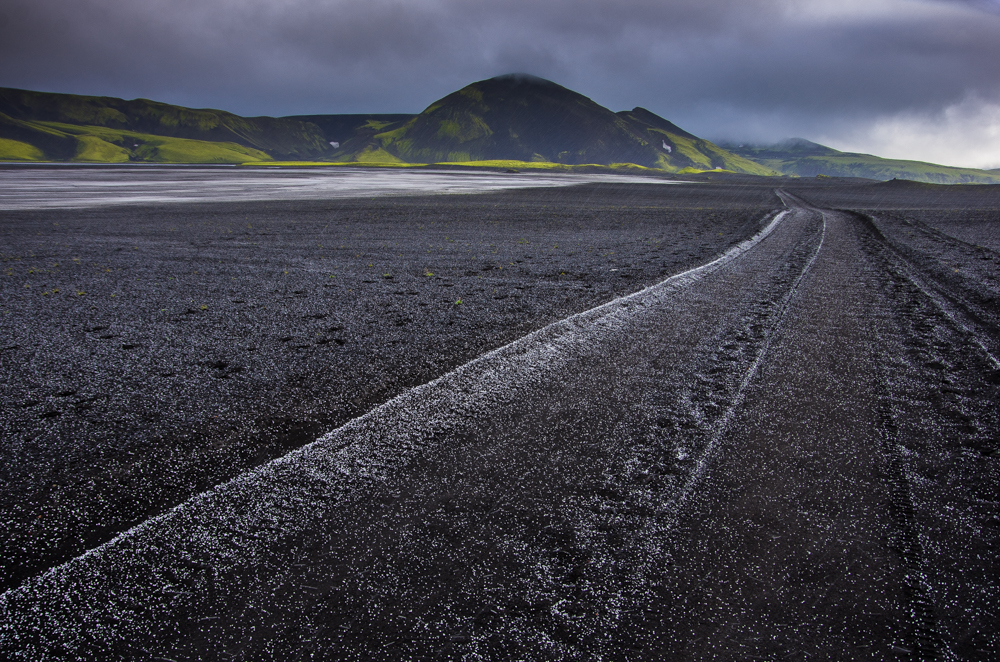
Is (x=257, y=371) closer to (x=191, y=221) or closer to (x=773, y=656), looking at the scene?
(x=773, y=656)

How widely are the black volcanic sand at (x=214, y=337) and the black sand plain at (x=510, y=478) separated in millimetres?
34

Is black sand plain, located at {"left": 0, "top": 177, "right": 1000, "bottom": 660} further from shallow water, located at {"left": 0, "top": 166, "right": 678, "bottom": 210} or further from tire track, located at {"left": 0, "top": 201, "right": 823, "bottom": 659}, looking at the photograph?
shallow water, located at {"left": 0, "top": 166, "right": 678, "bottom": 210}

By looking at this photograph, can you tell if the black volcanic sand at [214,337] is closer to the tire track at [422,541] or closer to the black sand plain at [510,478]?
the black sand plain at [510,478]

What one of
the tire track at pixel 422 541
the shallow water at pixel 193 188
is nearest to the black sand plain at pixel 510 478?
the tire track at pixel 422 541

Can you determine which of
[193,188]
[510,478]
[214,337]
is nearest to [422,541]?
[510,478]

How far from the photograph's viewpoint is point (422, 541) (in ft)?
7.87

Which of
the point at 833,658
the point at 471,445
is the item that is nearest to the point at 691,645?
the point at 833,658

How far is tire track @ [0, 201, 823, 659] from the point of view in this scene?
1938 mm

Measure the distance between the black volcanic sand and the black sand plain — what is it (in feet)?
0.11

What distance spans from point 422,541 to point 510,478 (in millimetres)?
686

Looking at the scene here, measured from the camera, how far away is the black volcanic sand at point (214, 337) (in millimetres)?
3014

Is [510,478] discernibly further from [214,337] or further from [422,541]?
[214,337]

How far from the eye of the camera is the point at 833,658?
182 cm

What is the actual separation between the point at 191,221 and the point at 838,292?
1998 centimetres
